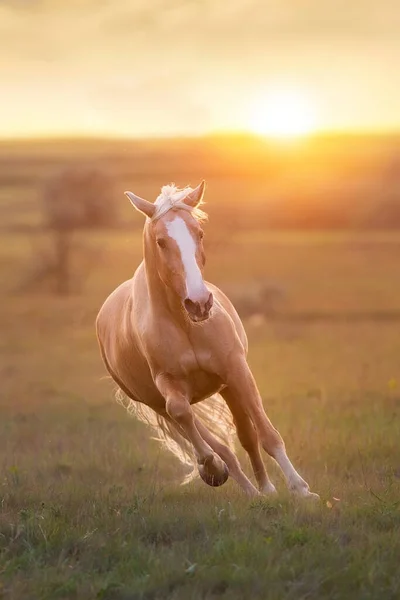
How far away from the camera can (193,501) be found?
7.83 m

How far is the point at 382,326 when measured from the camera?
30469 mm

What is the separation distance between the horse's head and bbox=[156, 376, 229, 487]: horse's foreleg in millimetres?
774

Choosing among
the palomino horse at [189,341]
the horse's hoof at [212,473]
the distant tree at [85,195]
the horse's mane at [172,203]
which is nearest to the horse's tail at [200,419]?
the palomino horse at [189,341]

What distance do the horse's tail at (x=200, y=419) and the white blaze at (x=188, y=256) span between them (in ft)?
7.74

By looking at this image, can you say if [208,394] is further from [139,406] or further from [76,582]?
[76,582]

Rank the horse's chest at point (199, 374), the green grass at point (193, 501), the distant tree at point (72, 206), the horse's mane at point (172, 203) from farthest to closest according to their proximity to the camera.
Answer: the distant tree at point (72, 206)
the horse's chest at point (199, 374)
the horse's mane at point (172, 203)
the green grass at point (193, 501)

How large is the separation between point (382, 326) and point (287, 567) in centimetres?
2524

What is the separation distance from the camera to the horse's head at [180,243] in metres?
7.04

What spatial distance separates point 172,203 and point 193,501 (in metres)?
2.34

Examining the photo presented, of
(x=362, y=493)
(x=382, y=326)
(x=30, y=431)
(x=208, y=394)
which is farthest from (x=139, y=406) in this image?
(x=382, y=326)

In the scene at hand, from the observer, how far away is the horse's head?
7035mm

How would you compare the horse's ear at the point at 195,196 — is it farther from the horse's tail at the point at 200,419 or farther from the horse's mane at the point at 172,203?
the horse's tail at the point at 200,419

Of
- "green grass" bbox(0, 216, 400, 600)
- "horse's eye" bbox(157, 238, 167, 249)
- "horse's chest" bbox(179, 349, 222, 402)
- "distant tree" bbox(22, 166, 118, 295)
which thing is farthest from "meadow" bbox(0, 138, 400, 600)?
"distant tree" bbox(22, 166, 118, 295)

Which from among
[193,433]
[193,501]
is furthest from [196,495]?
[193,433]
